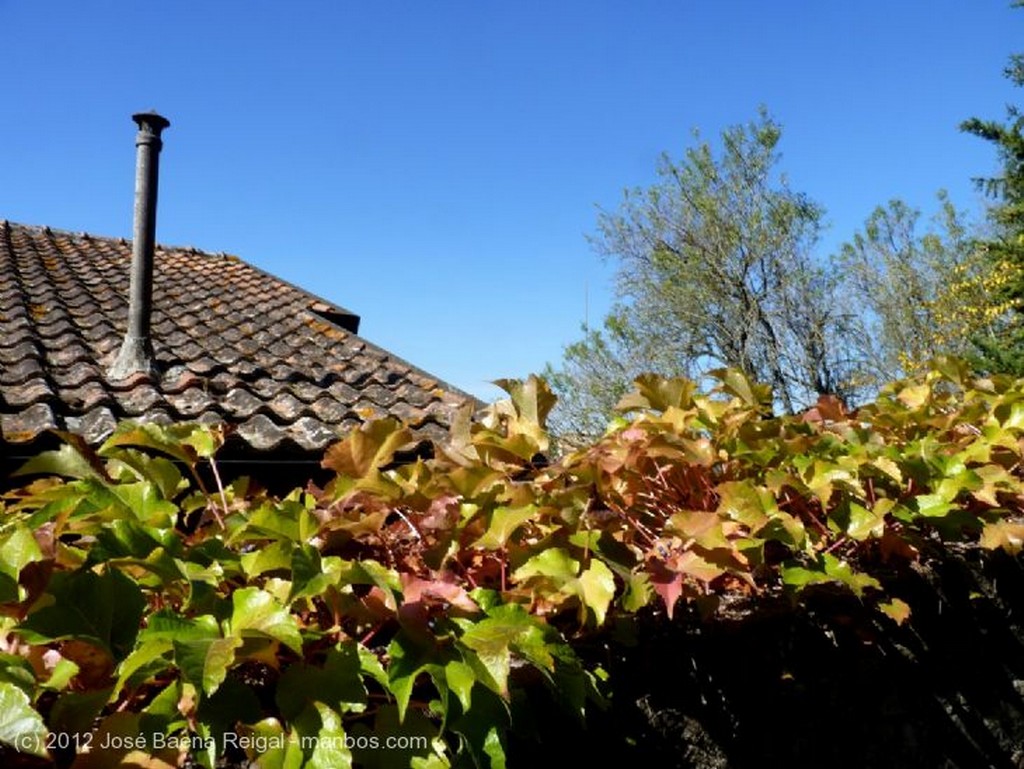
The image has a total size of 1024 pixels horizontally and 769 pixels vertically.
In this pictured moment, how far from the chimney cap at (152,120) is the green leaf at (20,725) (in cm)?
728

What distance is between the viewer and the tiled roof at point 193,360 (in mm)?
5328

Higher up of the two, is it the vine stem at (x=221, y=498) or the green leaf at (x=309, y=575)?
the vine stem at (x=221, y=498)

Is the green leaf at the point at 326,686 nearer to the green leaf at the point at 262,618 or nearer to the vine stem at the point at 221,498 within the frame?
the green leaf at the point at 262,618

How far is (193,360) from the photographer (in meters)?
6.67

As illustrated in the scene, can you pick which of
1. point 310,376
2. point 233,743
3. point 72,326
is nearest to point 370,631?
point 233,743

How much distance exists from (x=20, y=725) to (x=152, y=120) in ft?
24.0

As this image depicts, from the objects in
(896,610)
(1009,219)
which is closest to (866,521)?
(896,610)

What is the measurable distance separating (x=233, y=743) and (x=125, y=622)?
0.52 ft

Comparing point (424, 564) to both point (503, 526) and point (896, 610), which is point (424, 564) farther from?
point (896, 610)

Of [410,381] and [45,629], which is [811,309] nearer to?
[410,381]

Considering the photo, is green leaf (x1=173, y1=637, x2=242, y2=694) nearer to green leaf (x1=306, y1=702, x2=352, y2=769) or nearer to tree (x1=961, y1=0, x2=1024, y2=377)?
green leaf (x1=306, y1=702, x2=352, y2=769)

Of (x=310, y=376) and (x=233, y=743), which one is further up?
(x=310, y=376)

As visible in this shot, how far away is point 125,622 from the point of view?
83 cm

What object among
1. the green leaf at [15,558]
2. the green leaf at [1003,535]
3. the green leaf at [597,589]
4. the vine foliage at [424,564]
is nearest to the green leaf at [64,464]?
the vine foliage at [424,564]
